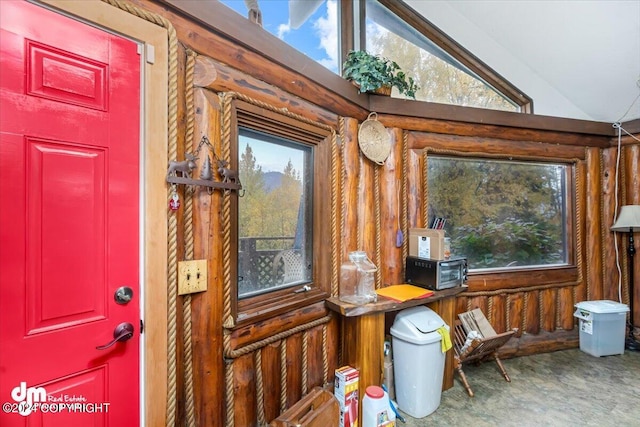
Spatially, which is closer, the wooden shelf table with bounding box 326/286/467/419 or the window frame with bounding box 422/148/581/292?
the wooden shelf table with bounding box 326/286/467/419

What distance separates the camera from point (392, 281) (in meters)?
2.47

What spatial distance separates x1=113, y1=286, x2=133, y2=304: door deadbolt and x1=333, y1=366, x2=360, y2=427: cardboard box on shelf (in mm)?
1335

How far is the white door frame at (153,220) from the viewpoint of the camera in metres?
1.16

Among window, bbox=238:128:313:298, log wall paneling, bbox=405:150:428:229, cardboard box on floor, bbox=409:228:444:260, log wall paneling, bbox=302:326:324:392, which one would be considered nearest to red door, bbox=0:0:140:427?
window, bbox=238:128:313:298

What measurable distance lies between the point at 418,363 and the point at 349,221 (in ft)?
3.60

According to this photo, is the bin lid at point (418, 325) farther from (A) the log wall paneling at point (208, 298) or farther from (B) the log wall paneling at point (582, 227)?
(B) the log wall paneling at point (582, 227)

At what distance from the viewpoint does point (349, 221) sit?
2213mm

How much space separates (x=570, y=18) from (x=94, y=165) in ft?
12.5

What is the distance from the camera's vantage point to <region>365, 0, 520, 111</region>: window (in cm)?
271

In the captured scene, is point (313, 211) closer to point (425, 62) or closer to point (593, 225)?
point (425, 62)

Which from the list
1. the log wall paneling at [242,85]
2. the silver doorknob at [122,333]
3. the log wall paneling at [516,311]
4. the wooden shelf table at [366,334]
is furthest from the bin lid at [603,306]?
the silver doorknob at [122,333]

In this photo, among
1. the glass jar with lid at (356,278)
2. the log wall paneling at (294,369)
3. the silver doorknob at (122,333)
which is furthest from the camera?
the glass jar with lid at (356,278)

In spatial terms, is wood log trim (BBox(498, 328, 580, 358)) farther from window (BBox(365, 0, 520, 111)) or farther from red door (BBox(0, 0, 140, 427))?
red door (BBox(0, 0, 140, 427))

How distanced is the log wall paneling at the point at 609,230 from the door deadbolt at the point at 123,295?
14.4ft
